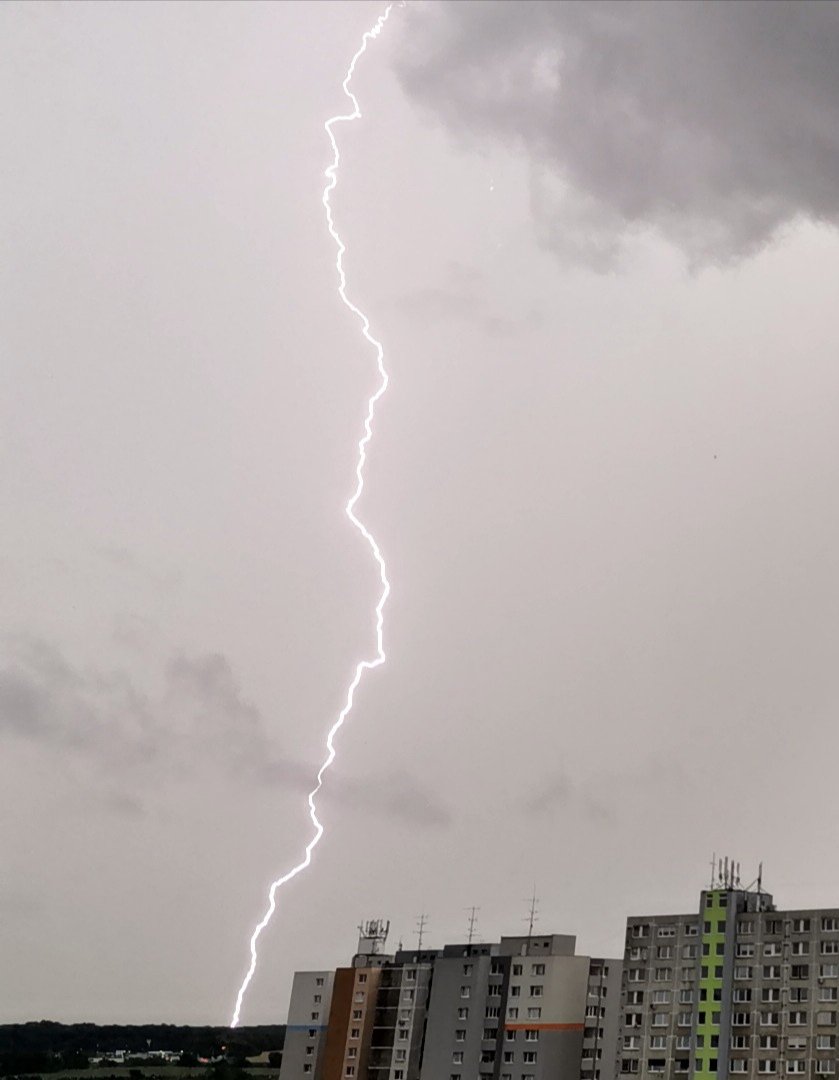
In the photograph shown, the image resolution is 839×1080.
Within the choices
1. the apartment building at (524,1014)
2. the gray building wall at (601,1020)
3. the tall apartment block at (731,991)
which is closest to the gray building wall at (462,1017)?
the apartment building at (524,1014)

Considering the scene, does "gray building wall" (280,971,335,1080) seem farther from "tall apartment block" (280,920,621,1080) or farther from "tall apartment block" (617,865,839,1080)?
"tall apartment block" (617,865,839,1080)

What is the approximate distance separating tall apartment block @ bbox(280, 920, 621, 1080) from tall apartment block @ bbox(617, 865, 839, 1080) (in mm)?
2540

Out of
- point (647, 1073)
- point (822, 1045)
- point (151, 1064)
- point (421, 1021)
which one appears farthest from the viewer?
point (151, 1064)

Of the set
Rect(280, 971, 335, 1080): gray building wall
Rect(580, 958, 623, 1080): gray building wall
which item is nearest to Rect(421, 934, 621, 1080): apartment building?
Rect(580, 958, 623, 1080): gray building wall

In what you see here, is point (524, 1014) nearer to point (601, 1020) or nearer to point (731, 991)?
point (601, 1020)

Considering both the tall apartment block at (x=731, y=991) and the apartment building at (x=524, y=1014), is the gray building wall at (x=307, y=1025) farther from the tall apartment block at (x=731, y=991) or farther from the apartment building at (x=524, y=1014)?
the tall apartment block at (x=731, y=991)

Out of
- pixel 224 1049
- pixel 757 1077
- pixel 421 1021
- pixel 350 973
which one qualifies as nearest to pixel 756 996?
pixel 757 1077

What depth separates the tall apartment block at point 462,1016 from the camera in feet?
240

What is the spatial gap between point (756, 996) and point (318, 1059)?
27.4 meters

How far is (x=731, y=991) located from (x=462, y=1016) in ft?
49.9

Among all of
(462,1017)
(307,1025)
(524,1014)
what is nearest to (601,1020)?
(524,1014)

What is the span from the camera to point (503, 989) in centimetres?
7625

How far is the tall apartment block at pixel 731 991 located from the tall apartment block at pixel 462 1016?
2540 millimetres

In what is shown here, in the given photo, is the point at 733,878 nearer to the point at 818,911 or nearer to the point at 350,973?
the point at 818,911
